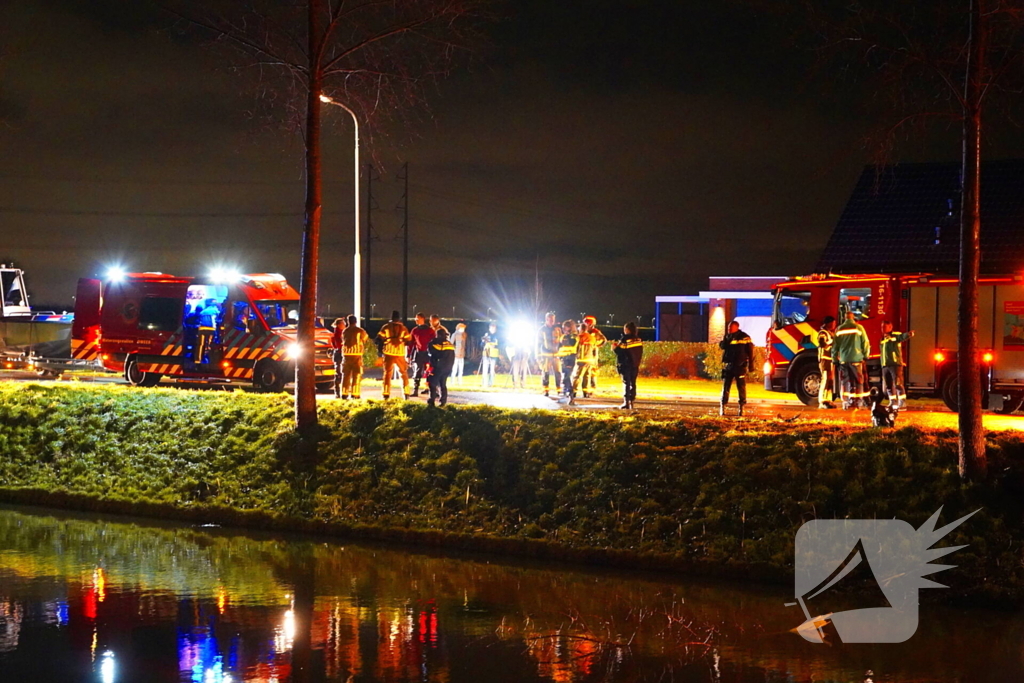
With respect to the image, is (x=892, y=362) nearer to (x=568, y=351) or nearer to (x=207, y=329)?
(x=568, y=351)

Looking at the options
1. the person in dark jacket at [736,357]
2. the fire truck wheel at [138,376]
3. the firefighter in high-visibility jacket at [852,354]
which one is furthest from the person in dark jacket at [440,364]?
the fire truck wheel at [138,376]

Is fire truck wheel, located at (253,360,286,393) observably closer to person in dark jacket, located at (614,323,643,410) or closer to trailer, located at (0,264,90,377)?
person in dark jacket, located at (614,323,643,410)

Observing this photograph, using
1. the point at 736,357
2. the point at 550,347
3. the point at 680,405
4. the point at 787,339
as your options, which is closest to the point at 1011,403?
the point at 787,339

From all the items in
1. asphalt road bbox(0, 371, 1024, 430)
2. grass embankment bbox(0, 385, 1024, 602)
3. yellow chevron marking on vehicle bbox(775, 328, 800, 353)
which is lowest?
grass embankment bbox(0, 385, 1024, 602)

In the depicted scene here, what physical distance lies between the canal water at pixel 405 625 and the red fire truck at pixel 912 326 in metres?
10.6

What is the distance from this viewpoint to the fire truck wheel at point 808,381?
2122cm

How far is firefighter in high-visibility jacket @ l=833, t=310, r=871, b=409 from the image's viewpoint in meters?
17.6

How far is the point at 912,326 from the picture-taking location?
21000 mm

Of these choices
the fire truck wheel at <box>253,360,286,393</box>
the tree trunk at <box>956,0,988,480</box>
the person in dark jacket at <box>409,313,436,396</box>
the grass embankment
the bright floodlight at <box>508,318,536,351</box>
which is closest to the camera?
the tree trunk at <box>956,0,988,480</box>

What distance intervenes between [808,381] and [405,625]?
13.9 m

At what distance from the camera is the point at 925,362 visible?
2091cm

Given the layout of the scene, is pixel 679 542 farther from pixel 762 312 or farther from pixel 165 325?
pixel 762 312

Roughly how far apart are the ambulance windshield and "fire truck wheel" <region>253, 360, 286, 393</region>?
0.83 metres

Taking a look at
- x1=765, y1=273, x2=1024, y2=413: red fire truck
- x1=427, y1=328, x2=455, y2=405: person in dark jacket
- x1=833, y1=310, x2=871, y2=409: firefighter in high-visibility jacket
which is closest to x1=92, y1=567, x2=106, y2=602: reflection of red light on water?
x1=427, y1=328, x2=455, y2=405: person in dark jacket
